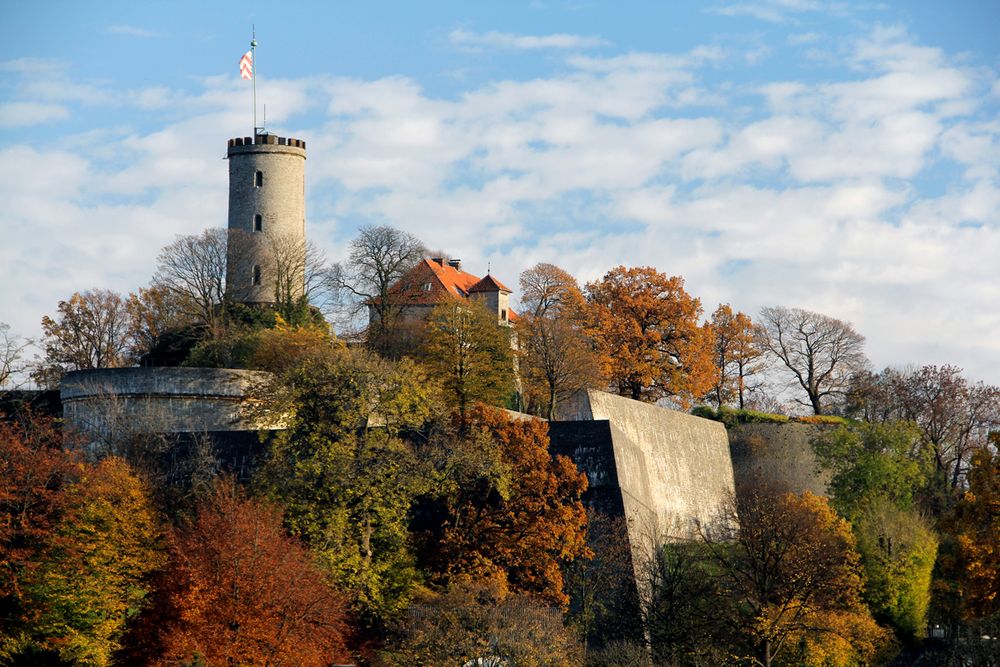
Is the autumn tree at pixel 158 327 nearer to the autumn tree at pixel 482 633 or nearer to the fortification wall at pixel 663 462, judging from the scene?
the fortification wall at pixel 663 462

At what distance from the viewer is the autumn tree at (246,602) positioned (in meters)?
29.7

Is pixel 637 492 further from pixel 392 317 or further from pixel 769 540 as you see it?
pixel 392 317

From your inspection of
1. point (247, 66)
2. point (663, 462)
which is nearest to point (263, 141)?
point (247, 66)

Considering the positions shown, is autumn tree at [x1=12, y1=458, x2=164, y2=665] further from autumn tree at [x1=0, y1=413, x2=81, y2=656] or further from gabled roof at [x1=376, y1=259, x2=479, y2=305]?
gabled roof at [x1=376, y1=259, x2=479, y2=305]

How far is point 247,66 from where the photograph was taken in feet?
161

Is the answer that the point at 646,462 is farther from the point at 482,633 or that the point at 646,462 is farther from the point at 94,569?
the point at 94,569

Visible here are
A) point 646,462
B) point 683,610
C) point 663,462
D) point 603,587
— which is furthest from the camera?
point 663,462

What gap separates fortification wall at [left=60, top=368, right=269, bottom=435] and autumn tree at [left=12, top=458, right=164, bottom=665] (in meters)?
5.02

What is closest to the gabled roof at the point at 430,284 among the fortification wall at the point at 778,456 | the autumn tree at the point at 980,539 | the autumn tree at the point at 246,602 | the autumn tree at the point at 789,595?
the fortification wall at the point at 778,456

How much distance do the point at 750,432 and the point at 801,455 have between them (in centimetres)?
171

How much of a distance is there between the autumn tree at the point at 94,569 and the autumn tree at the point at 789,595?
11679 mm

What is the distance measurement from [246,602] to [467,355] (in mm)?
12279

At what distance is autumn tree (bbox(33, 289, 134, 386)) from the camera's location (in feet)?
181

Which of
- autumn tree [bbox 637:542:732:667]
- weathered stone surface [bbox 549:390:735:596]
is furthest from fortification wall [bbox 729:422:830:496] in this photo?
autumn tree [bbox 637:542:732:667]
